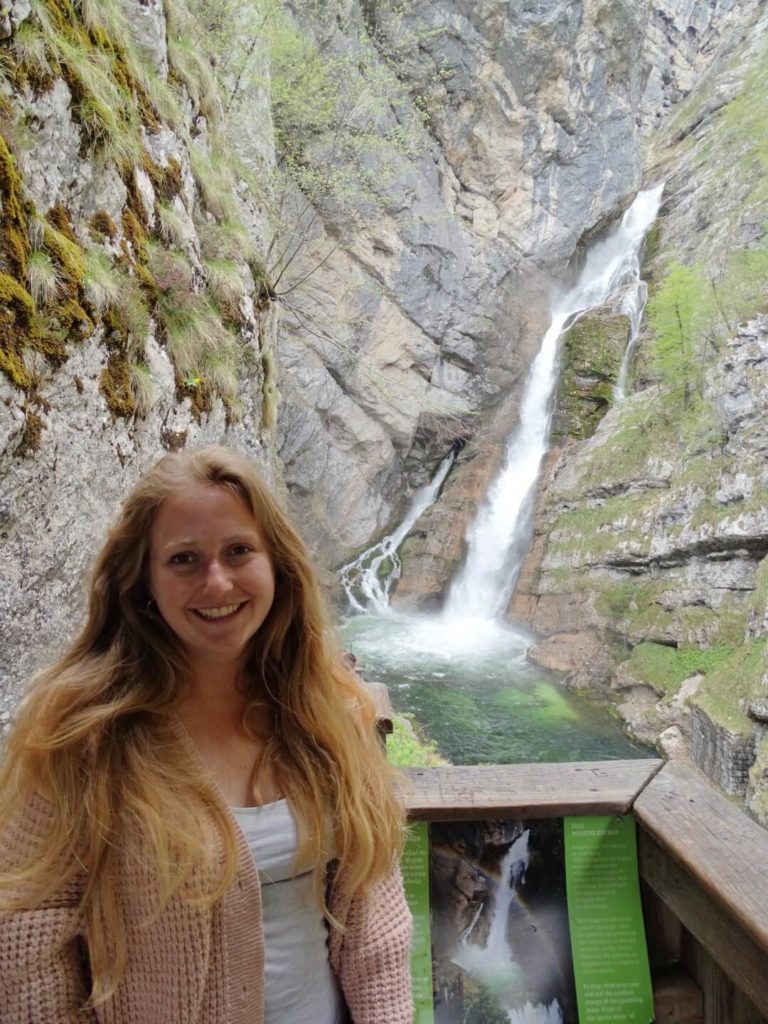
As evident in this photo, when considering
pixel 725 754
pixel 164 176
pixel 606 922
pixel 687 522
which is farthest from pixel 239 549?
pixel 687 522

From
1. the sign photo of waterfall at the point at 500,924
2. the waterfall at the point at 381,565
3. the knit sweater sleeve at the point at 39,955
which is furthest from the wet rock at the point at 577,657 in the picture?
the knit sweater sleeve at the point at 39,955

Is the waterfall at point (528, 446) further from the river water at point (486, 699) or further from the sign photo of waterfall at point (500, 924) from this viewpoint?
the sign photo of waterfall at point (500, 924)

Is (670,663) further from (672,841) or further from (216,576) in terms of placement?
(216,576)

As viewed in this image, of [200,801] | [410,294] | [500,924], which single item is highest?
[410,294]

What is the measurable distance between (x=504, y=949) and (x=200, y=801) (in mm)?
951

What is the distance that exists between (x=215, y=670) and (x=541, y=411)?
1781cm

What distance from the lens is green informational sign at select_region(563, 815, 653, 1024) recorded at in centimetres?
149

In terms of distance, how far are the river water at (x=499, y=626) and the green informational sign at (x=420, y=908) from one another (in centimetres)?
723

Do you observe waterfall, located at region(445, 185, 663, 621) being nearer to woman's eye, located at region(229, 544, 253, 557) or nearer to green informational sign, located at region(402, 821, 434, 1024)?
green informational sign, located at region(402, 821, 434, 1024)

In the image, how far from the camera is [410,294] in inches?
690

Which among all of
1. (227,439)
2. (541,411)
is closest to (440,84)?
(541,411)

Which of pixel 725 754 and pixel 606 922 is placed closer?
pixel 606 922

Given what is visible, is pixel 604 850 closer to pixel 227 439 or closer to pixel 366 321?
pixel 227 439

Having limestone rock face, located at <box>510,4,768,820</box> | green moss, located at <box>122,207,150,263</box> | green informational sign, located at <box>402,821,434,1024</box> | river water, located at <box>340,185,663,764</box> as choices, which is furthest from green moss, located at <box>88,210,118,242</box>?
limestone rock face, located at <box>510,4,768,820</box>
